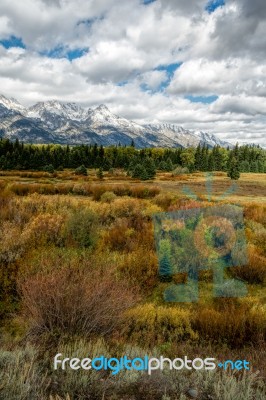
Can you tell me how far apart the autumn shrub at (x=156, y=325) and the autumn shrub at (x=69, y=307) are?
2.08 feet

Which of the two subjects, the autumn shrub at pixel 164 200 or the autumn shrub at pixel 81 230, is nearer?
the autumn shrub at pixel 81 230

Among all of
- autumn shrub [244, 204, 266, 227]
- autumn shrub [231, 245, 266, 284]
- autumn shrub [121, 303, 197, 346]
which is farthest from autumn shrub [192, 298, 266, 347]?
autumn shrub [244, 204, 266, 227]

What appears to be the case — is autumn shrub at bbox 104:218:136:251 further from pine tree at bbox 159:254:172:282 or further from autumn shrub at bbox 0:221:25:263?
autumn shrub at bbox 0:221:25:263

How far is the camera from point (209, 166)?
97312mm

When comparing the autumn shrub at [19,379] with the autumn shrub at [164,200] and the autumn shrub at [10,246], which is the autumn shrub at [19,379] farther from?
the autumn shrub at [164,200]

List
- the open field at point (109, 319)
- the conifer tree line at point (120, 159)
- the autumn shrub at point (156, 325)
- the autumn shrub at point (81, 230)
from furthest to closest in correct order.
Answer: the conifer tree line at point (120, 159) → the autumn shrub at point (81, 230) → the autumn shrub at point (156, 325) → the open field at point (109, 319)

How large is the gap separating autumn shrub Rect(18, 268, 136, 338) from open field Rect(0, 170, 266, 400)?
0.05 feet

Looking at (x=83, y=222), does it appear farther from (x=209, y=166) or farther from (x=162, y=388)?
(x=209, y=166)

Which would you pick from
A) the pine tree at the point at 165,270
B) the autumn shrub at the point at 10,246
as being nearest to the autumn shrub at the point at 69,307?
the autumn shrub at the point at 10,246

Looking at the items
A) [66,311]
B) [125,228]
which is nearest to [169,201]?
[125,228]

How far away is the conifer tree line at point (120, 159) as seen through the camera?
65425 millimetres

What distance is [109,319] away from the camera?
5.50 m

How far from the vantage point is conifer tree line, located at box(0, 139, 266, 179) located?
215ft

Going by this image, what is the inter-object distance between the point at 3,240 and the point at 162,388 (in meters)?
7.40
